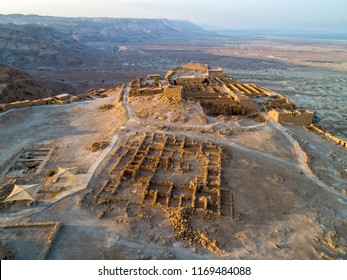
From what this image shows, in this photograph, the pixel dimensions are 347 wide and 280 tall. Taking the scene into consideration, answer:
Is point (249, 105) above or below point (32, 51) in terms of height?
above

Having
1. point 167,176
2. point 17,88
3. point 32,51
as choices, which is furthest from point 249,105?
point 32,51

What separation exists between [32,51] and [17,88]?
4825cm

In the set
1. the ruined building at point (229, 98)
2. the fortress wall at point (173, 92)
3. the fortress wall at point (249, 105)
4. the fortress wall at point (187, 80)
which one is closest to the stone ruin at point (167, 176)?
the fortress wall at point (173, 92)

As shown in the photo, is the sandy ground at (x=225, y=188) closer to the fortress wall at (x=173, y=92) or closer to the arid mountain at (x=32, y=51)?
the fortress wall at (x=173, y=92)

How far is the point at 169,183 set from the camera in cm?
1738

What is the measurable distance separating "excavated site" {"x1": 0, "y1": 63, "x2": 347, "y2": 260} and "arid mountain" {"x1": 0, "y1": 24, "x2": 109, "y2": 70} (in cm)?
5784

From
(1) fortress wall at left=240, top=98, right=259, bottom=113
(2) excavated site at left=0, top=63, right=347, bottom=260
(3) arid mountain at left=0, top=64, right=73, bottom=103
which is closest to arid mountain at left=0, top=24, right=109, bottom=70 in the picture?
(3) arid mountain at left=0, top=64, right=73, bottom=103

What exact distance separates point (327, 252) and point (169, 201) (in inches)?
318

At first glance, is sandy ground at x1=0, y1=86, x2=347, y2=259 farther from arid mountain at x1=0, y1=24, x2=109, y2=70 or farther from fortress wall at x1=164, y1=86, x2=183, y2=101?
arid mountain at x1=0, y1=24, x2=109, y2=70

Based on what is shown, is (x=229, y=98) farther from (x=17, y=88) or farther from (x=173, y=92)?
(x=17, y=88)

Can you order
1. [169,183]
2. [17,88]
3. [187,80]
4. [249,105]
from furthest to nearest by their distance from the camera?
1. [17,88]
2. [187,80]
3. [249,105]
4. [169,183]

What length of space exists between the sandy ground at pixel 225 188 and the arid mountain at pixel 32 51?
6006 cm
